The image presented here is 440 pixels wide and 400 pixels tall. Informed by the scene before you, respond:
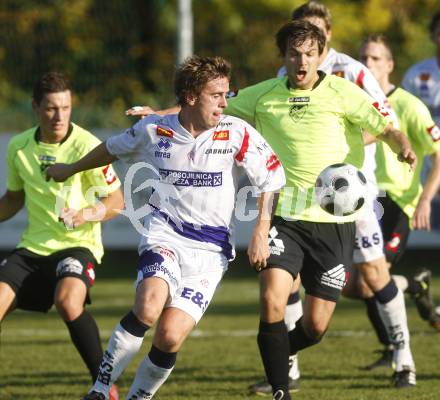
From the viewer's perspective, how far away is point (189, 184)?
19.9ft

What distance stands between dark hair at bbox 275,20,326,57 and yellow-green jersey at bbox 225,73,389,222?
0.90 ft

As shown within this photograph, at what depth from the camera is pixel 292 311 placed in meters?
7.80

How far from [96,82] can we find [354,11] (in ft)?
20.8

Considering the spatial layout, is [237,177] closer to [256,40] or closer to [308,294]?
[308,294]

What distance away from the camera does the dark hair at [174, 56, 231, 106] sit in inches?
237

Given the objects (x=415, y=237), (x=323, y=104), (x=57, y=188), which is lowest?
(x=415, y=237)

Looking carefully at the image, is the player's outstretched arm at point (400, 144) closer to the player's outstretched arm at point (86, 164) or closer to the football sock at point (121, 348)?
the player's outstretched arm at point (86, 164)

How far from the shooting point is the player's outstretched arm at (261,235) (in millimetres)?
5977

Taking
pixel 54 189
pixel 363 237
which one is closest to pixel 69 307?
pixel 54 189

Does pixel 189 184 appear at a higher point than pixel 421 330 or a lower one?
higher

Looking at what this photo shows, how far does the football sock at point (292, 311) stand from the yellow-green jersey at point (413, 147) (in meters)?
1.34

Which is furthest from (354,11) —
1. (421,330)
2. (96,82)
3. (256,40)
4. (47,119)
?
(47,119)

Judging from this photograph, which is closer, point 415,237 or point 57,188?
point 57,188

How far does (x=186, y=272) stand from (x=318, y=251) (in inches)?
40.4
